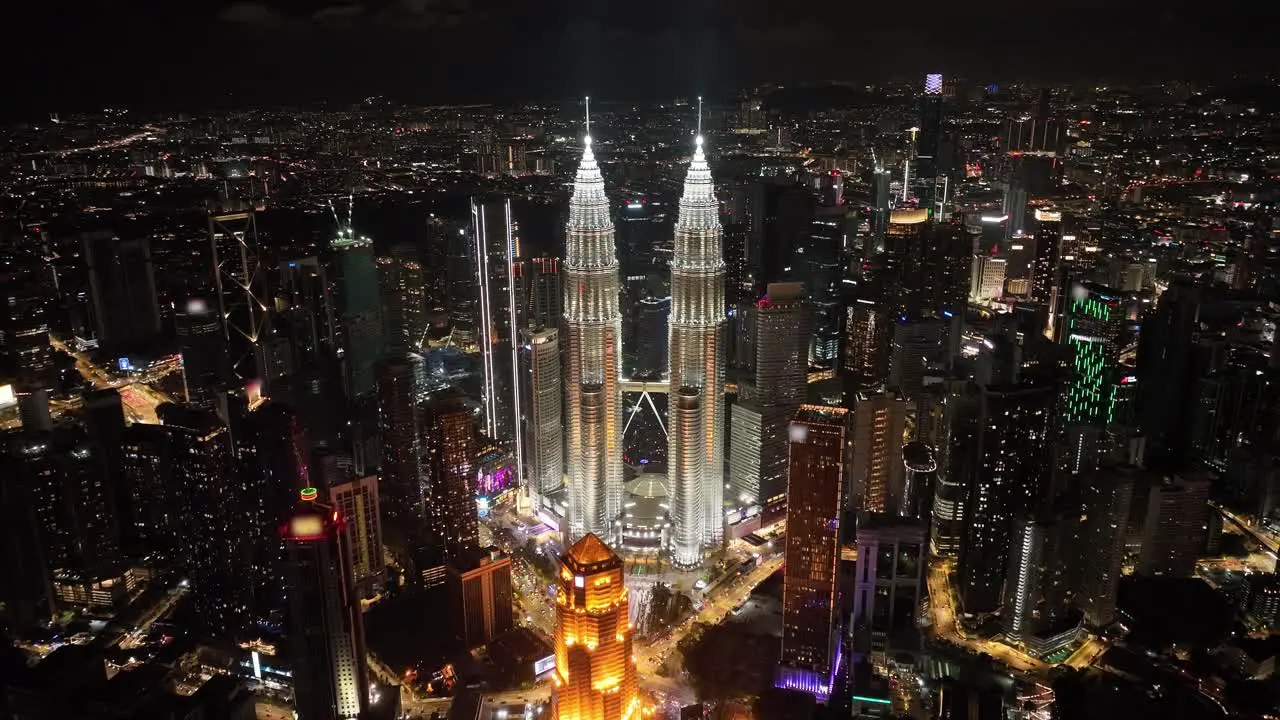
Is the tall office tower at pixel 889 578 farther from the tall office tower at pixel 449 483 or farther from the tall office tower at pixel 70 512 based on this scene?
the tall office tower at pixel 70 512

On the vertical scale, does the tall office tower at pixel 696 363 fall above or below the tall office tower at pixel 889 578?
above

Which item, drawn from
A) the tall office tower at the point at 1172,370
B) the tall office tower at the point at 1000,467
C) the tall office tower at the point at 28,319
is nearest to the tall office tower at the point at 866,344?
the tall office tower at the point at 1000,467

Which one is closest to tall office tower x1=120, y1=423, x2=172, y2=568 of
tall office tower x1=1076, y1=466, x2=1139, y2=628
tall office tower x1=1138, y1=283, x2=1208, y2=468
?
tall office tower x1=1076, y1=466, x2=1139, y2=628

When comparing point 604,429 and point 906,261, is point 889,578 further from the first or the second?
point 906,261

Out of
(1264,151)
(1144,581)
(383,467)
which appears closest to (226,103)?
(383,467)

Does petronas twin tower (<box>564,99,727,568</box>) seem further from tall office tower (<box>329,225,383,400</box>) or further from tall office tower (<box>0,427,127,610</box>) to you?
tall office tower (<box>0,427,127,610</box>)

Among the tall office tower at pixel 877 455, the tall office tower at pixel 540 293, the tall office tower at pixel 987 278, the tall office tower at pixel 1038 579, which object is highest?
the tall office tower at pixel 540 293

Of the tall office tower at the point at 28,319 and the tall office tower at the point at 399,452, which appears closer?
the tall office tower at the point at 28,319

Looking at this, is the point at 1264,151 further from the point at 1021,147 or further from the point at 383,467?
the point at 383,467
